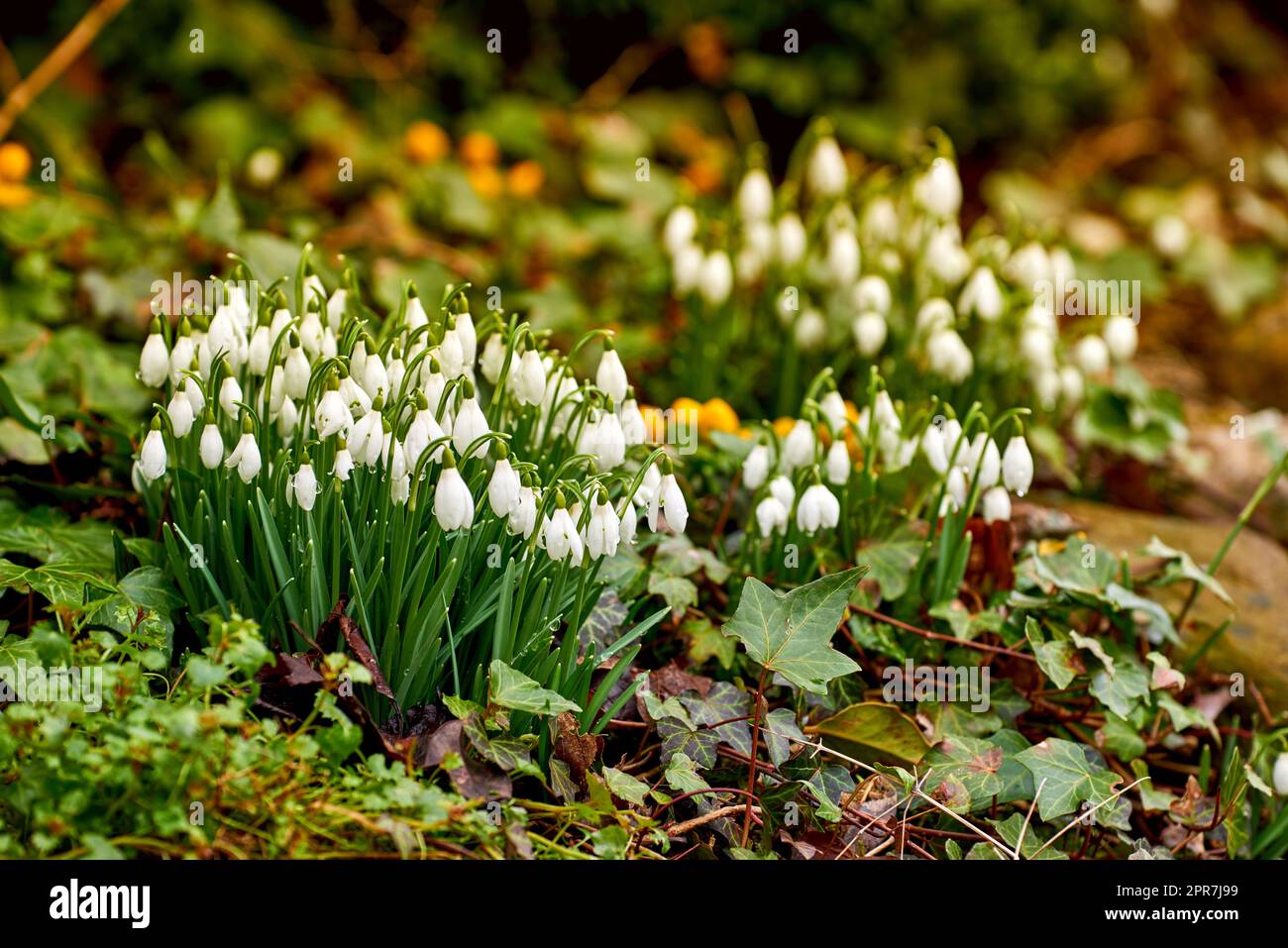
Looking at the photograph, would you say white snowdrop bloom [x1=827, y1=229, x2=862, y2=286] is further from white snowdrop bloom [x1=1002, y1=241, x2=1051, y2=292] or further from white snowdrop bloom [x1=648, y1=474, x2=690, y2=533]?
white snowdrop bloom [x1=648, y1=474, x2=690, y2=533]

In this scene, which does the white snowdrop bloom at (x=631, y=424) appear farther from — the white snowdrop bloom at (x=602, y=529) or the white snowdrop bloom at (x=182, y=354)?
the white snowdrop bloom at (x=182, y=354)

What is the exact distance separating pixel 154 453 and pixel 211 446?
0.11 metres

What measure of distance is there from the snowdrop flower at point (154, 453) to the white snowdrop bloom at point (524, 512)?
0.65m

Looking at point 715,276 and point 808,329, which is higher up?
point 715,276

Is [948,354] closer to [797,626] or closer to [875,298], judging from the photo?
[875,298]

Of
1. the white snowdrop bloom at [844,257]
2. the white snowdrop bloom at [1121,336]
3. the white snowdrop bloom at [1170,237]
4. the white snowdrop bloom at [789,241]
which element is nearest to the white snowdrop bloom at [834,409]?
the white snowdrop bloom at [844,257]

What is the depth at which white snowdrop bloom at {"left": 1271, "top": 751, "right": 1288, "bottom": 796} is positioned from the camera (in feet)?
8.03

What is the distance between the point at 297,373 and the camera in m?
2.25

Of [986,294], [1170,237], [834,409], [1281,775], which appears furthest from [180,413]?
[1170,237]

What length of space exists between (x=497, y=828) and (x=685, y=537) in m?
0.91

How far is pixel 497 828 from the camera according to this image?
207 cm

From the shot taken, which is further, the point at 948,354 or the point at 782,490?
the point at 948,354

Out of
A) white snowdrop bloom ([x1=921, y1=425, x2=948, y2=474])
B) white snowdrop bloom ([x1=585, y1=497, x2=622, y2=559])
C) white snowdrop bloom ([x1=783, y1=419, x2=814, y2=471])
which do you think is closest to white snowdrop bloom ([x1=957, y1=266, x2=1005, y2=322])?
→ white snowdrop bloom ([x1=921, y1=425, x2=948, y2=474])
